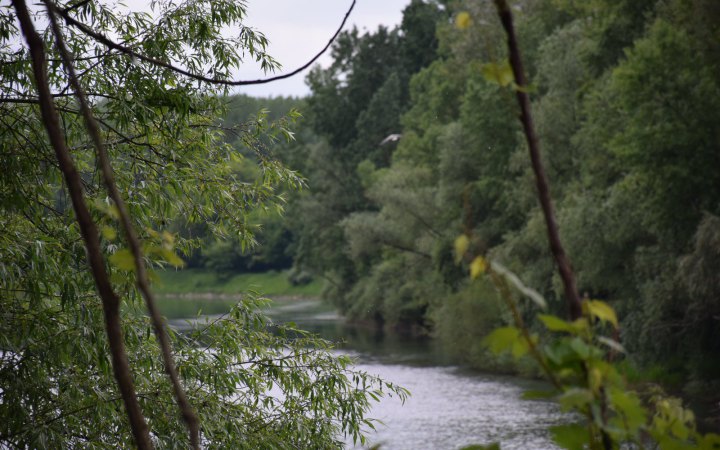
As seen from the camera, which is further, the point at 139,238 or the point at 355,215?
the point at 355,215

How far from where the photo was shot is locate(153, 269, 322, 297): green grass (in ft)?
203

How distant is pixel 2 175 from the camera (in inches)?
238

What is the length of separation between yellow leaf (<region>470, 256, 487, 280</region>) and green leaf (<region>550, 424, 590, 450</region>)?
0.19 metres

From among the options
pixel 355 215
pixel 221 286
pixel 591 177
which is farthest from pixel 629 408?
pixel 221 286

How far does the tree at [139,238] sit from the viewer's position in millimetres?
5867

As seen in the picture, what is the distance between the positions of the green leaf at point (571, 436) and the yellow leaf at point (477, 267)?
189 mm

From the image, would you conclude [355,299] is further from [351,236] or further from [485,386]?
[485,386]

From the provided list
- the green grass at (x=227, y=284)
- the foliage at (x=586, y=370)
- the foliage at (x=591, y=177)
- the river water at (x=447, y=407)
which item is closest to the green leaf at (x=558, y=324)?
the foliage at (x=586, y=370)

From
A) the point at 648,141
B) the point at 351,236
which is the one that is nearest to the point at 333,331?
the point at 351,236

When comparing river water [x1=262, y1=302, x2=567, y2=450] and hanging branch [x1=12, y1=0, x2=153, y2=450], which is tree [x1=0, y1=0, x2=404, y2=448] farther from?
river water [x1=262, y1=302, x2=567, y2=450]

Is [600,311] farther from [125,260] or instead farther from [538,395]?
[125,260]

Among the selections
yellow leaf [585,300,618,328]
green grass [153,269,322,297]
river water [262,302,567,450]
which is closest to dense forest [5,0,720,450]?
yellow leaf [585,300,618,328]

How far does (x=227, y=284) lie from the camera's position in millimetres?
65500

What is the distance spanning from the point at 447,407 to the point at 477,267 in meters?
19.4
